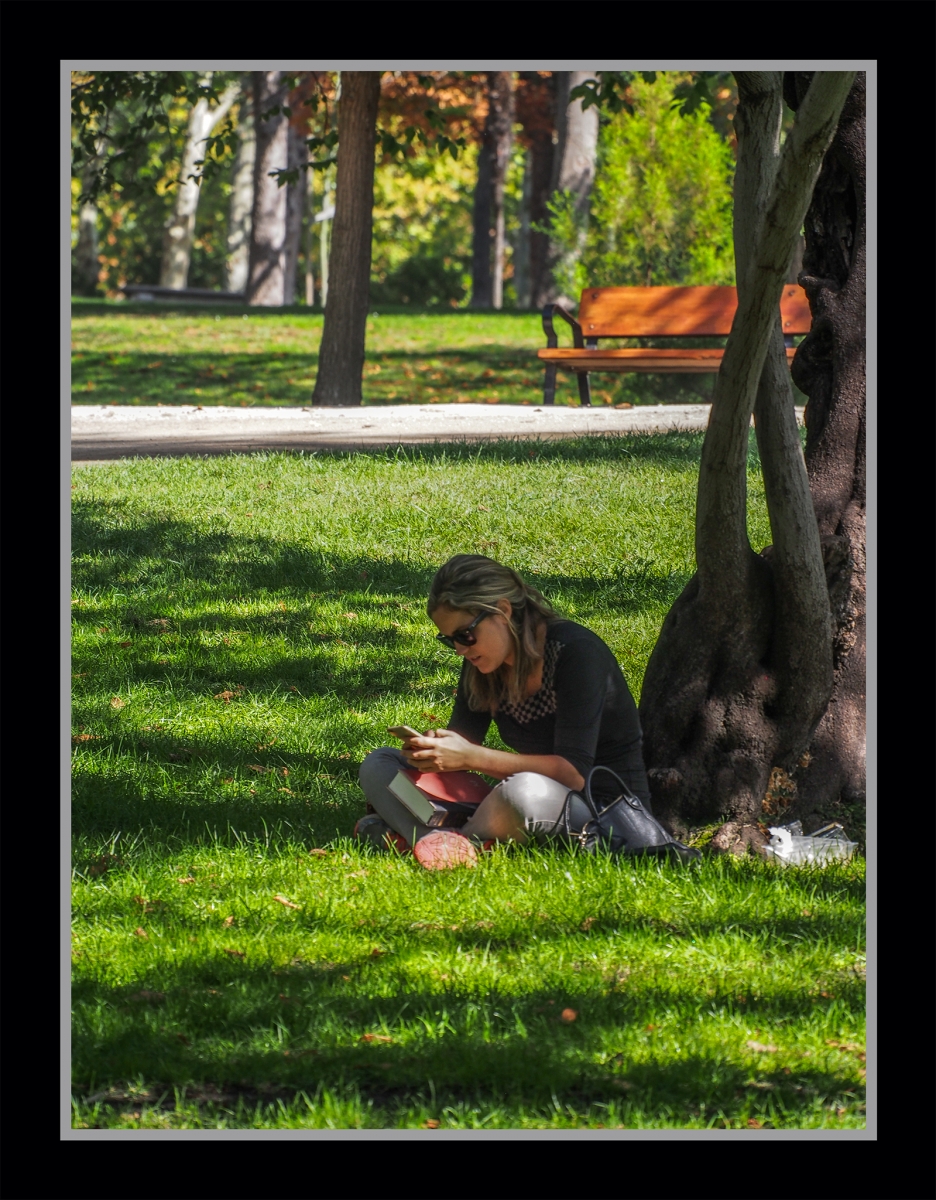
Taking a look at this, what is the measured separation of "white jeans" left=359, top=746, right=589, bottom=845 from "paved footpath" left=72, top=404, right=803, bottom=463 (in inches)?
266

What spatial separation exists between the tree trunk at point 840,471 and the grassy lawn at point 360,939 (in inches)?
18.4

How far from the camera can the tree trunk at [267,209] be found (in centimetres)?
2775

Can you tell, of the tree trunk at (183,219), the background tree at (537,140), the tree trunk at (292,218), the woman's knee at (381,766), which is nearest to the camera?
the woman's knee at (381,766)

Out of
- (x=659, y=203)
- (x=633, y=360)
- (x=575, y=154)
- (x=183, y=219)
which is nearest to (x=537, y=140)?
(x=183, y=219)

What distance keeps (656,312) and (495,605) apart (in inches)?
423

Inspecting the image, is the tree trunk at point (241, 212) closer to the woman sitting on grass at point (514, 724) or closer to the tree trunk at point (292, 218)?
the tree trunk at point (292, 218)

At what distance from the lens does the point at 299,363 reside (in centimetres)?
1844

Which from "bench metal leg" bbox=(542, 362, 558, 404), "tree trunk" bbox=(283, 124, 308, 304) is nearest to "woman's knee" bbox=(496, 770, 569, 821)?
"bench metal leg" bbox=(542, 362, 558, 404)

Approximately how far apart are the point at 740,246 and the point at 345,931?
241 centimetres

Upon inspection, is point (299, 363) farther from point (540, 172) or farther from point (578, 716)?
point (540, 172)

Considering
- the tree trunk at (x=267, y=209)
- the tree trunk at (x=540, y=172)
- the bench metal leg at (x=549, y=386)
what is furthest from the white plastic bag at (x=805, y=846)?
the tree trunk at (x=540, y=172)
